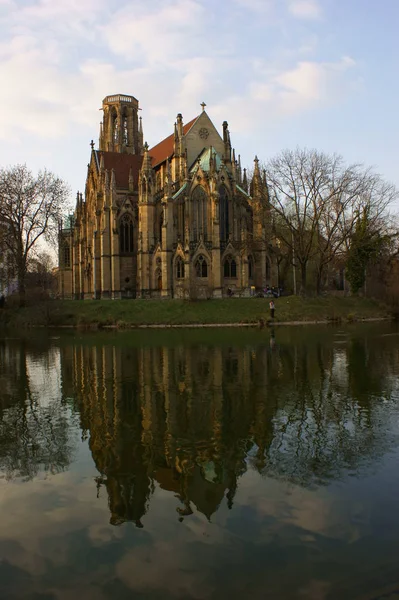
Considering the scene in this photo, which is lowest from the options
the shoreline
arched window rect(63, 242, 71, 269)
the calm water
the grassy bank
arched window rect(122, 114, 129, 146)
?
the calm water

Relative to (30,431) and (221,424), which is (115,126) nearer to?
(30,431)

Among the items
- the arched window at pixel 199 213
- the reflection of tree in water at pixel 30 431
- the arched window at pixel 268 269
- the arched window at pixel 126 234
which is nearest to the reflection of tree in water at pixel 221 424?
the reflection of tree in water at pixel 30 431

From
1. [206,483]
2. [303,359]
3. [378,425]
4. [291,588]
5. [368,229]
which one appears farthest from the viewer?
[368,229]

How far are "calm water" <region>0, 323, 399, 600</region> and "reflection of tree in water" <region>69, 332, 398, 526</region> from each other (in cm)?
4

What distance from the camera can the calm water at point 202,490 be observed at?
4816 millimetres

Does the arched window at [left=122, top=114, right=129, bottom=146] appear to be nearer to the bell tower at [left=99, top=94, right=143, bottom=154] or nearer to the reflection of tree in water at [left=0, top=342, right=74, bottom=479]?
the bell tower at [left=99, top=94, right=143, bottom=154]

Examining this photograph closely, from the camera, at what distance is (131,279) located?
6575cm

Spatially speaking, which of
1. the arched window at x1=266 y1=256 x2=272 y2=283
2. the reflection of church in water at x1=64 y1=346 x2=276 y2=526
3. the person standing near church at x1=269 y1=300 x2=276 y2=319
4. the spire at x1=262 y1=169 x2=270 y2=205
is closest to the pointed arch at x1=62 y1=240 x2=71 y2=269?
the arched window at x1=266 y1=256 x2=272 y2=283

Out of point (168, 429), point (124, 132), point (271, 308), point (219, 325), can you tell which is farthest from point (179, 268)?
point (168, 429)

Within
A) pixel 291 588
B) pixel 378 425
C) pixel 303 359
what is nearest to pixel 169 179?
pixel 303 359

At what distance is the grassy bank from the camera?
4859 cm

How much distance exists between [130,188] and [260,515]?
65440 millimetres

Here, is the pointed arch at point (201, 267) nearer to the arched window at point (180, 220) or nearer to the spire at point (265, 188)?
the arched window at point (180, 220)

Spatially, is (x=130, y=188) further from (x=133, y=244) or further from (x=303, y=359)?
(x=303, y=359)
